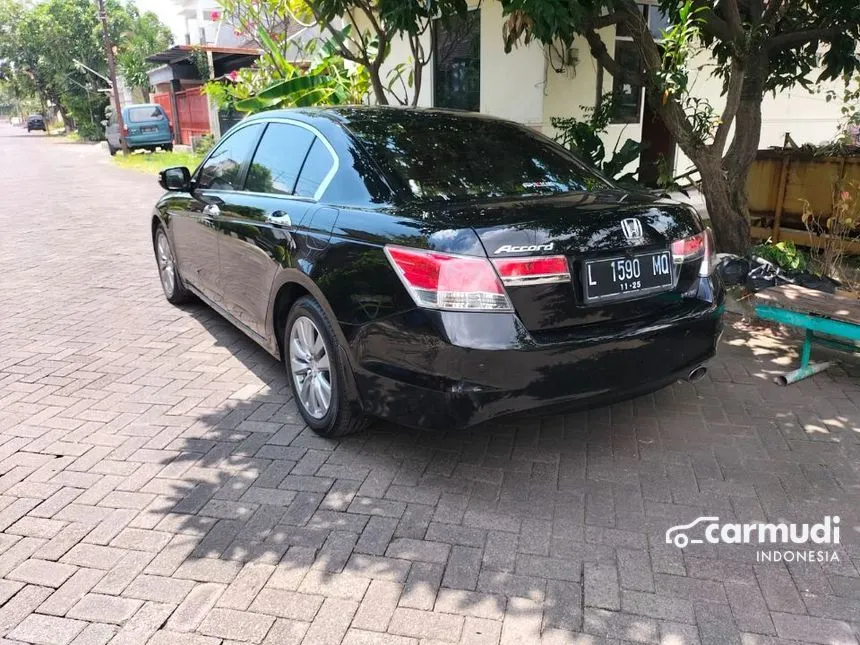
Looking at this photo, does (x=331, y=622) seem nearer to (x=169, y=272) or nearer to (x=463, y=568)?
(x=463, y=568)

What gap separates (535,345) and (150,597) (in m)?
1.72

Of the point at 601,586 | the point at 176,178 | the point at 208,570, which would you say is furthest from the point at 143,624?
the point at 176,178

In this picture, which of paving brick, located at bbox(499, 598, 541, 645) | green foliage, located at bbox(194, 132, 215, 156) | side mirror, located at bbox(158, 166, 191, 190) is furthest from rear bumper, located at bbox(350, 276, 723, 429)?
green foliage, located at bbox(194, 132, 215, 156)

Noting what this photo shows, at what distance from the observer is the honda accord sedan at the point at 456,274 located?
284cm

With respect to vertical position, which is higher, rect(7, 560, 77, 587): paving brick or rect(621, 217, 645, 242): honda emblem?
rect(621, 217, 645, 242): honda emblem

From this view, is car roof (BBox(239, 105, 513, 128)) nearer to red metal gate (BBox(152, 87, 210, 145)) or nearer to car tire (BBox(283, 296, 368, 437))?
car tire (BBox(283, 296, 368, 437))

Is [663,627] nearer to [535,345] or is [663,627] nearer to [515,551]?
[515,551]

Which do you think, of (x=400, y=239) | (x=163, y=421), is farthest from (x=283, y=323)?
(x=400, y=239)

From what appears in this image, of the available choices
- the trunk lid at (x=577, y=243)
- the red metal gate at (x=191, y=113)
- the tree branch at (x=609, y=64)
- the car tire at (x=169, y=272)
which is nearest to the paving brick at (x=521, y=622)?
the trunk lid at (x=577, y=243)

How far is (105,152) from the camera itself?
1226 inches

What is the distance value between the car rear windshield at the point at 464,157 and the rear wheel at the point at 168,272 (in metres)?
2.80

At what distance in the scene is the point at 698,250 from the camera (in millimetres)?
3418

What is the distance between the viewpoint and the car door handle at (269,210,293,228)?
3705 mm

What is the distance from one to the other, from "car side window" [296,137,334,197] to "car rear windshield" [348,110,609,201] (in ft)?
0.66
